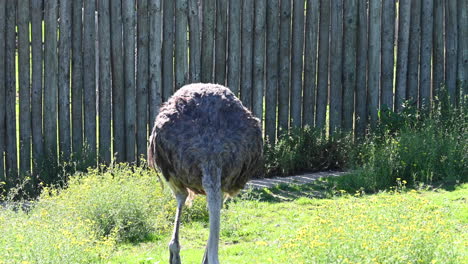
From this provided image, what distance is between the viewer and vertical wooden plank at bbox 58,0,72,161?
1012 centimetres

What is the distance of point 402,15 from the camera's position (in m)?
11.7

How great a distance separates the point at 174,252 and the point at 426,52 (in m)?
5.90

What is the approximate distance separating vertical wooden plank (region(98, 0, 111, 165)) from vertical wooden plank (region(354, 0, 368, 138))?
3.36m

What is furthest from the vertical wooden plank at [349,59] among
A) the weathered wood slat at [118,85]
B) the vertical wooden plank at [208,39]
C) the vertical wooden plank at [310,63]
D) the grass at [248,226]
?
the weathered wood slat at [118,85]

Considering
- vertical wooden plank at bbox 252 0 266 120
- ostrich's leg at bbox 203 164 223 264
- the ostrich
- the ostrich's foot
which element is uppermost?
vertical wooden plank at bbox 252 0 266 120

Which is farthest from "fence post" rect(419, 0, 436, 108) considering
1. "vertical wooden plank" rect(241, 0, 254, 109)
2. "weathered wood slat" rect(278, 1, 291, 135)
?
"vertical wooden plank" rect(241, 0, 254, 109)

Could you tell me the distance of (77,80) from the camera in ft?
33.7

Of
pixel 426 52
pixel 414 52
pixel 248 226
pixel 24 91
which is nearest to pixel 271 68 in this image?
pixel 414 52

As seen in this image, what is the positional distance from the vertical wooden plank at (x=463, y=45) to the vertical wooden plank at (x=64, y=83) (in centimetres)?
534

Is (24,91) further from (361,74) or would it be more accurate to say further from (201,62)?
(361,74)

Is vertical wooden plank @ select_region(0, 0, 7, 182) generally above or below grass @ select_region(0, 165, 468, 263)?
above

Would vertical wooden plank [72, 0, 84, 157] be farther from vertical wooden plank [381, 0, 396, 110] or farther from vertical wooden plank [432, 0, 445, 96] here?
vertical wooden plank [432, 0, 445, 96]

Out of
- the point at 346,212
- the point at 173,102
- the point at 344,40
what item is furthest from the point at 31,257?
the point at 344,40

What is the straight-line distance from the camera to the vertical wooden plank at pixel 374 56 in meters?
11.6
